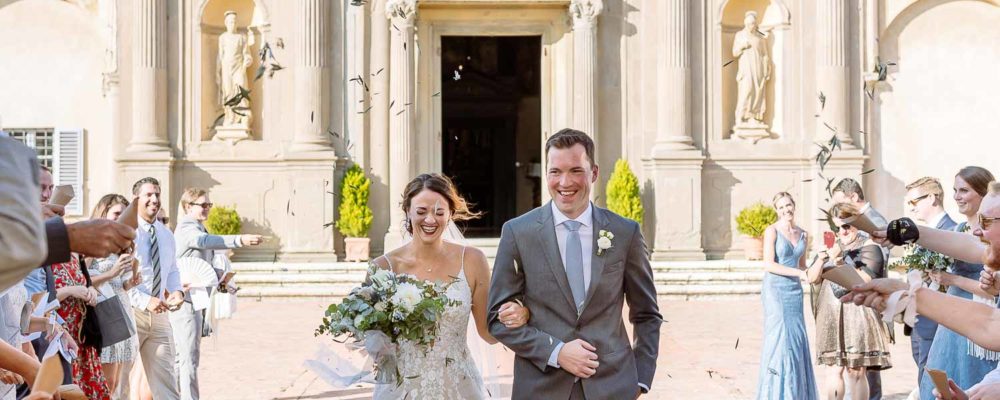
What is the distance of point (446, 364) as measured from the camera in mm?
5891

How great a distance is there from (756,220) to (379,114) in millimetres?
6883

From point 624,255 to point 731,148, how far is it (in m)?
15.6

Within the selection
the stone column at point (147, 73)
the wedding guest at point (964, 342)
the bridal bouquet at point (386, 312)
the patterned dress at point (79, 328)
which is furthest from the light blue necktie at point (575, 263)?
the stone column at point (147, 73)

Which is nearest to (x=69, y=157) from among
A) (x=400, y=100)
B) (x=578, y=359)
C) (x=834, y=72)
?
(x=400, y=100)

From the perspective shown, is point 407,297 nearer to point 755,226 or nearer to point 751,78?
point 755,226

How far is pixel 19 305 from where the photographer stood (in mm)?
5074

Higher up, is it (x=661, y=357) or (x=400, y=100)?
(x=400, y=100)

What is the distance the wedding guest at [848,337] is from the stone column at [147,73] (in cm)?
1334

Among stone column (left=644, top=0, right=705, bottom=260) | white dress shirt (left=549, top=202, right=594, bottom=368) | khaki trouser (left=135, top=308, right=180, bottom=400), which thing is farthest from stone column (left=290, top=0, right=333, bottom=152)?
white dress shirt (left=549, top=202, right=594, bottom=368)

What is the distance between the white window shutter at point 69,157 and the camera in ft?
67.5

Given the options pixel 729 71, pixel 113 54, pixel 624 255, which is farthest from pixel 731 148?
pixel 624 255

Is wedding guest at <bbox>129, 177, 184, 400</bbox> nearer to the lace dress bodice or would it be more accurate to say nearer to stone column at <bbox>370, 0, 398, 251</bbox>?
the lace dress bodice

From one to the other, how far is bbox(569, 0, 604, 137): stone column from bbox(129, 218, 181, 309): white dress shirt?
462 inches

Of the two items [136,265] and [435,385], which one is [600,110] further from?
[435,385]
